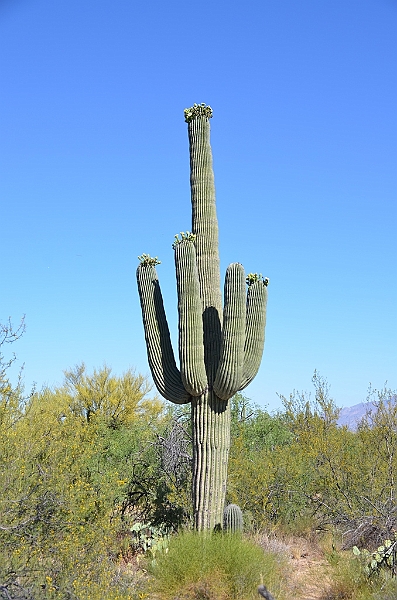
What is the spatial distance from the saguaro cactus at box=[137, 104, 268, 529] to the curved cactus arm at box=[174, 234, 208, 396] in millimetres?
13

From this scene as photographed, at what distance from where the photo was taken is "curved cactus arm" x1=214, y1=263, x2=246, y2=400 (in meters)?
8.23

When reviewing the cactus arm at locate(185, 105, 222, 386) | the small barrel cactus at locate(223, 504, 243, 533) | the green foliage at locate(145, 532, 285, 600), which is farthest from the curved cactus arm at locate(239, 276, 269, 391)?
the green foliage at locate(145, 532, 285, 600)

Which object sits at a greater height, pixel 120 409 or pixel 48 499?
pixel 120 409

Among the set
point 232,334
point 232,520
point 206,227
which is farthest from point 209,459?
point 206,227

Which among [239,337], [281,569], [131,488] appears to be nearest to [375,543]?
[281,569]

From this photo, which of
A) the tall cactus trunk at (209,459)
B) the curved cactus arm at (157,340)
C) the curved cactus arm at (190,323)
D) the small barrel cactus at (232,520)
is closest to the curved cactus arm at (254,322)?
the tall cactus trunk at (209,459)

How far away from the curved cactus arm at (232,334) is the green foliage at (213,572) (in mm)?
1908

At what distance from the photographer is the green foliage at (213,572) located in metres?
7.08

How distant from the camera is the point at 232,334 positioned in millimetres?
8219

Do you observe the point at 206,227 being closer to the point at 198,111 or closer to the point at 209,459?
the point at 198,111

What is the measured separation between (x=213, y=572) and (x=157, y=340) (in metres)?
3.04

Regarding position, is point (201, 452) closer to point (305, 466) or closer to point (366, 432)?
point (305, 466)

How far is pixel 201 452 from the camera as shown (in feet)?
27.9

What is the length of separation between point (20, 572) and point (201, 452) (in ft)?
9.84
